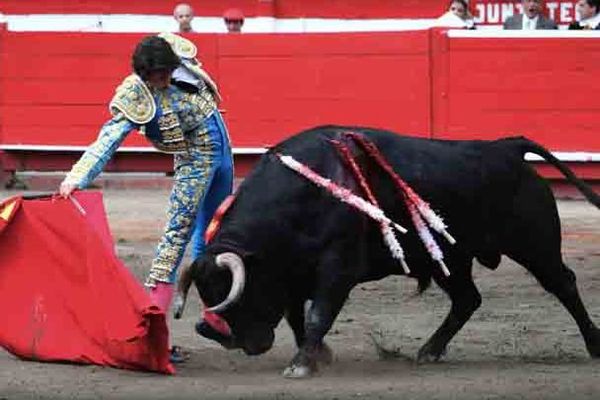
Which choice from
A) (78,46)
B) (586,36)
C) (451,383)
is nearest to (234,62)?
(78,46)

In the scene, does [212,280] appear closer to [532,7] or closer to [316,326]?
[316,326]

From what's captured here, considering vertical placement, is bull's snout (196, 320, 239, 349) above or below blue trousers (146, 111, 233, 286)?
below

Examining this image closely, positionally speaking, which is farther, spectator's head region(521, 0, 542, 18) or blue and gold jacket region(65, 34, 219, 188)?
spectator's head region(521, 0, 542, 18)

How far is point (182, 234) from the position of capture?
6047 millimetres

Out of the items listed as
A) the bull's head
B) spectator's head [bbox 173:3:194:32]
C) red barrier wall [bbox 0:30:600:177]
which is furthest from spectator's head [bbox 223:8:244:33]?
the bull's head

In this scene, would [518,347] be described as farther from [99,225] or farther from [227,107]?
[227,107]

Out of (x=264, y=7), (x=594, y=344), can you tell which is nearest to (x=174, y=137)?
(x=594, y=344)

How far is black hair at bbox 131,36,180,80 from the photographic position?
5715mm

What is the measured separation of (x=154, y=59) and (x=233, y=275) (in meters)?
0.72

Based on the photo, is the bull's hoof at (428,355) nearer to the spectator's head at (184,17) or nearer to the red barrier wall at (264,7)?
the spectator's head at (184,17)

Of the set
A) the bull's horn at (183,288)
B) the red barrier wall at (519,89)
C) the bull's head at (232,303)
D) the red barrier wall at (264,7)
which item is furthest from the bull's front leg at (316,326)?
the red barrier wall at (264,7)

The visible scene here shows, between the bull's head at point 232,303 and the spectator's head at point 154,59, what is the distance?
1.98 feet

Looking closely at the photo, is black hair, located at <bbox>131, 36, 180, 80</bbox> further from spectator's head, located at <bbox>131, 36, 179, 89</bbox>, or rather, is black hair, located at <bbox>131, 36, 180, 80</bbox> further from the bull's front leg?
the bull's front leg

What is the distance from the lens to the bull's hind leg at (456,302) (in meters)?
6.26
